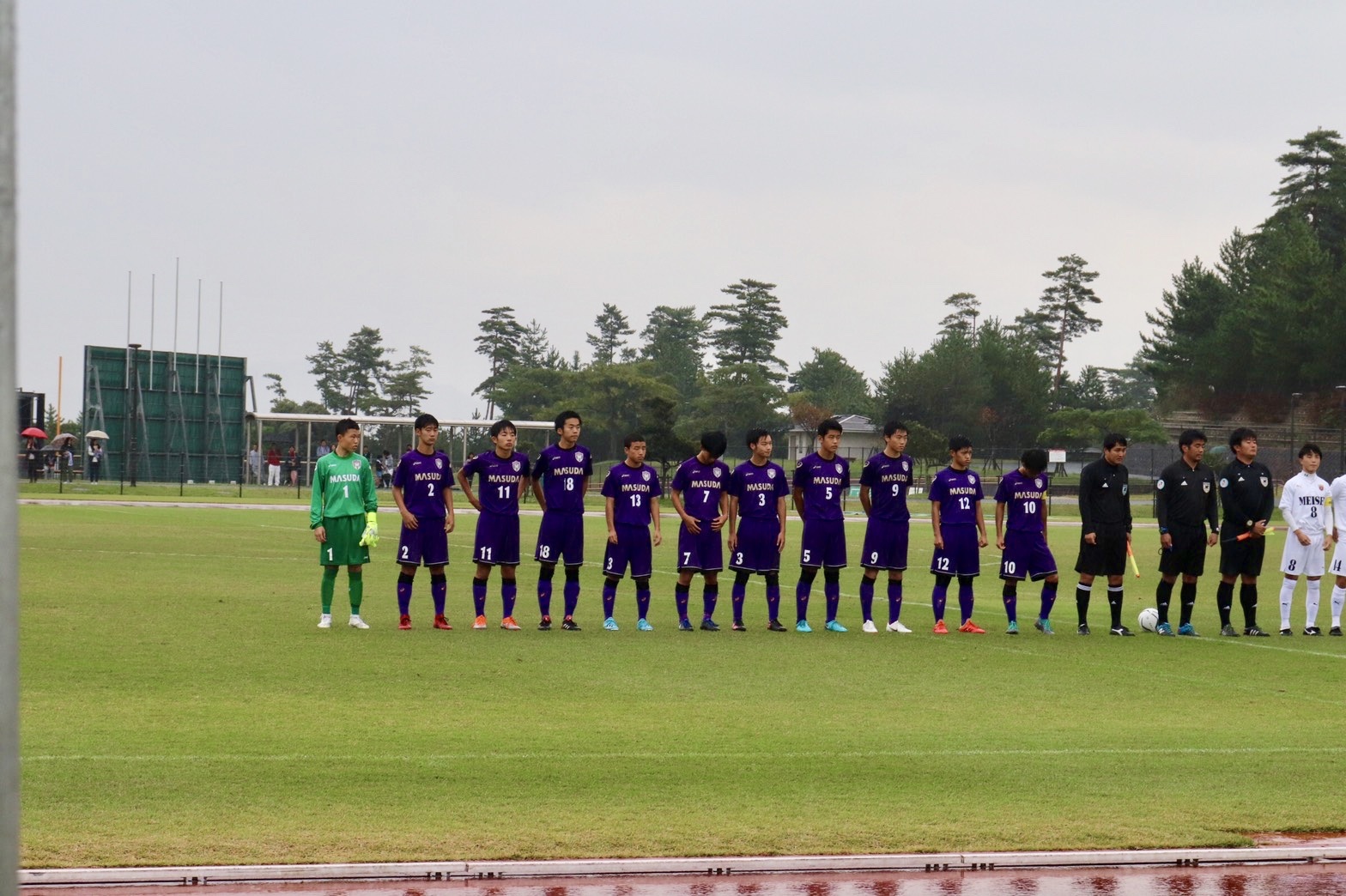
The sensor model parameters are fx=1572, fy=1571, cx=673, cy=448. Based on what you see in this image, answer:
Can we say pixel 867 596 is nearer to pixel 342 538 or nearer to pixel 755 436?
pixel 755 436

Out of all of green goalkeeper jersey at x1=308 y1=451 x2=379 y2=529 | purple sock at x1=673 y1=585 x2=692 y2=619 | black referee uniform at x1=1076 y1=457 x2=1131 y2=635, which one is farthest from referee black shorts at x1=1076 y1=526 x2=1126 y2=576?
green goalkeeper jersey at x1=308 y1=451 x2=379 y2=529

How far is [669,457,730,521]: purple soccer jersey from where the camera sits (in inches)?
638

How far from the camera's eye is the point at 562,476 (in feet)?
51.9

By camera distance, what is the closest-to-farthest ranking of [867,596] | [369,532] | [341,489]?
[369,532] < [341,489] < [867,596]

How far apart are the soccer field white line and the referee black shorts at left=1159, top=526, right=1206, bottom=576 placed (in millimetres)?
7121

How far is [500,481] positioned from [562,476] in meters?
0.62

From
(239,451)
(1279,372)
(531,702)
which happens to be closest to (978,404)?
(1279,372)

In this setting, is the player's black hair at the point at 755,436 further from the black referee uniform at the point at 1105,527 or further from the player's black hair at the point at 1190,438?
the player's black hair at the point at 1190,438

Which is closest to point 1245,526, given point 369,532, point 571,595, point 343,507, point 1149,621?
point 1149,621

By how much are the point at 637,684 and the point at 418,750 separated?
317cm

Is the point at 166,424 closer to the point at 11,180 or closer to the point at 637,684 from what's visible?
the point at 637,684

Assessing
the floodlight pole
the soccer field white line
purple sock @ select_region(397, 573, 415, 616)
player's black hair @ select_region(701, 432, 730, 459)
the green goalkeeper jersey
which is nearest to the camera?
the floodlight pole

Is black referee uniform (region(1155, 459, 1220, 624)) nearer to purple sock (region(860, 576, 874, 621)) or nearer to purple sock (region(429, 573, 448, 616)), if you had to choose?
purple sock (region(860, 576, 874, 621))

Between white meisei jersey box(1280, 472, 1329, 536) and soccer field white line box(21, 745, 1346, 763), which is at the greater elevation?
white meisei jersey box(1280, 472, 1329, 536)
